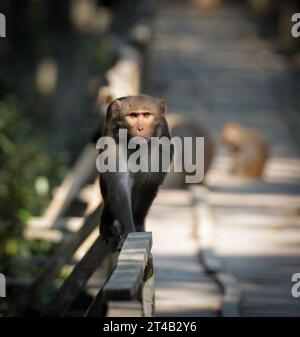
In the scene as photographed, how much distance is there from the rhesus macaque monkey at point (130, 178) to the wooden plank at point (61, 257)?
22.5 inches

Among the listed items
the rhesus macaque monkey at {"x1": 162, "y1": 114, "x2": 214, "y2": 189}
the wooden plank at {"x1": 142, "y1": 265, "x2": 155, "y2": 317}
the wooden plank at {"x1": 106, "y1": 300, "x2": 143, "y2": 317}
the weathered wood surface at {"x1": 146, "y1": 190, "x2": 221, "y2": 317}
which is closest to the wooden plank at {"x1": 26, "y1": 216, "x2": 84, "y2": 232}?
the weathered wood surface at {"x1": 146, "y1": 190, "x2": 221, "y2": 317}

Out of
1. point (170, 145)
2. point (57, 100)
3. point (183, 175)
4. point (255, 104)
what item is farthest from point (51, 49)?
point (170, 145)

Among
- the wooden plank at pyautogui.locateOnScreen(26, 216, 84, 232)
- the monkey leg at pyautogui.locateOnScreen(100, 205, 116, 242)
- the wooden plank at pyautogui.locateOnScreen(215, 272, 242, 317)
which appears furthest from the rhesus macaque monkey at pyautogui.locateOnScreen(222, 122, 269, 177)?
the monkey leg at pyautogui.locateOnScreen(100, 205, 116, 242)

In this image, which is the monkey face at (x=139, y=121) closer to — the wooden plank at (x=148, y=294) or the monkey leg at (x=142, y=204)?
the monkey leg at (x=142, y=204)

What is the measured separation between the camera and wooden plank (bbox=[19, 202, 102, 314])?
27.2 feet

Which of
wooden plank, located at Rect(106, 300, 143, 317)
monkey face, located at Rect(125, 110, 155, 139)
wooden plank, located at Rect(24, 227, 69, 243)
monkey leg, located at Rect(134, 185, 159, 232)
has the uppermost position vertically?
monkey face, located at Rect(125, 110, 155, 139)

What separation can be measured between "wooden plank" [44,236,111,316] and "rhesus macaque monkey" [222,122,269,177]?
7021mm

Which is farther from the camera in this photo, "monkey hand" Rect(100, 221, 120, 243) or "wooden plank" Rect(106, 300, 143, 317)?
"monkey hand" Rect(100, 221, 120, 243)

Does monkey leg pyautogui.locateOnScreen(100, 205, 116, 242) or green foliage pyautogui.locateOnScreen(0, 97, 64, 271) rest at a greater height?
green foliage pyautogui.locateOnScreen(0, 97, 64, 271)

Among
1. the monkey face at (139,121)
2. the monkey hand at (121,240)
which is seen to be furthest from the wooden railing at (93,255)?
the monkey face at (139,121)

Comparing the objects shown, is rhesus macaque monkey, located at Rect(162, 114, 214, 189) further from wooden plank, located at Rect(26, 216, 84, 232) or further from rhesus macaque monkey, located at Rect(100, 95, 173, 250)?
rhesus macaque monkey, located at Rect(100, 95, 173, 250)

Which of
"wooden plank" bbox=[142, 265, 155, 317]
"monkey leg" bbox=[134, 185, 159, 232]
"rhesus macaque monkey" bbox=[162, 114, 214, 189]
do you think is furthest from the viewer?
"rhesus macaque monkey" bbox=[162, 114, 214, 189]

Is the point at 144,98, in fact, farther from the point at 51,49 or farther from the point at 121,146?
the point at 51,49

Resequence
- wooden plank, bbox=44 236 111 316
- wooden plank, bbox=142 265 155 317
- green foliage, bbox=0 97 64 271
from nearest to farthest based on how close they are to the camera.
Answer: wooden plank, bbox=142 265 155 317 < wooden plank, bbox=44 236 111 316 < green foliage, bbox=0 97 64 271
